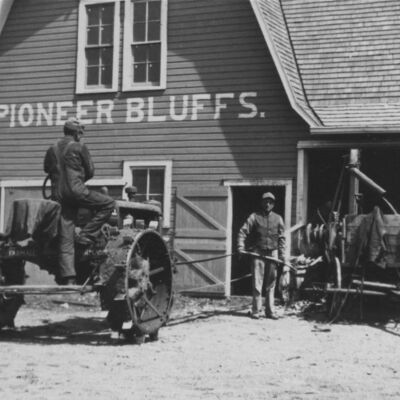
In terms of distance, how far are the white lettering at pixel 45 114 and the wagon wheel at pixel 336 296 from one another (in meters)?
7.01

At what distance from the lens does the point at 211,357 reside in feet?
26.5

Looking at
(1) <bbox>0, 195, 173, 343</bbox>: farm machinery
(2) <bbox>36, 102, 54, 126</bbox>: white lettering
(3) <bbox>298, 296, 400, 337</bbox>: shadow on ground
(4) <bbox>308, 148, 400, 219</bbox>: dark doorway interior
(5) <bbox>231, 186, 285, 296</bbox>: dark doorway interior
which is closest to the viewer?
(1) <bbox>0, 195, 173, 343</bbox>: farm machinery

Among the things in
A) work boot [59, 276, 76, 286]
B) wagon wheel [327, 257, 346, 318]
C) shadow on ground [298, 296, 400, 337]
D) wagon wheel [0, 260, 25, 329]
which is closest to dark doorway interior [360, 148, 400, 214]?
shadow on ground [298, 296, 400, 337]

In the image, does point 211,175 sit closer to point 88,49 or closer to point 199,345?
point 88,49

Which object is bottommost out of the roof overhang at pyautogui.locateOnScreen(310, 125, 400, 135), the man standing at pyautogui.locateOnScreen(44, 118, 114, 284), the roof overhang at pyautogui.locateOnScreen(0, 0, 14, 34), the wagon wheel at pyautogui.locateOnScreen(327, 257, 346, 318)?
the wagon wheel at pyautogui.locateOnScreen(327, 257, 346, 318)

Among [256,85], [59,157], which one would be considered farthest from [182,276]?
[59,157]

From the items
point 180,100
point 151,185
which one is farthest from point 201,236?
point 180,100

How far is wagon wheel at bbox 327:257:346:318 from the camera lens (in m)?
10.6

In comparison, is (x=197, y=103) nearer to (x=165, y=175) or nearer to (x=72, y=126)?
(x=165, y=175)

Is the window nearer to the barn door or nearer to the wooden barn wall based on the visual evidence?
the wooden barn wall

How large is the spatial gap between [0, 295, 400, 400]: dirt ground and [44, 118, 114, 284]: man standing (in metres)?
1.11

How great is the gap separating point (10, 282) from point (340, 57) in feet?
25.3

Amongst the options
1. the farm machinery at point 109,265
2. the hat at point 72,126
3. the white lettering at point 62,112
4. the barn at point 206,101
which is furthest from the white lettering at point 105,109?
the hat at point 72,126

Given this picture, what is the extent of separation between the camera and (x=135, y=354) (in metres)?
8.00
